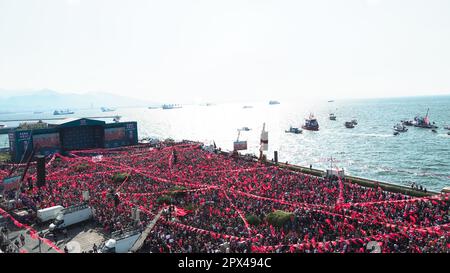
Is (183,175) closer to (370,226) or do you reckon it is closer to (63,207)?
(63,207)

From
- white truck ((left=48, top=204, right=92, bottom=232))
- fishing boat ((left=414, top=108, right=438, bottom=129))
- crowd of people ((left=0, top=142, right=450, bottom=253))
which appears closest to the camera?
crowd of people ((left=0, top=142, right=450, bottom=253))

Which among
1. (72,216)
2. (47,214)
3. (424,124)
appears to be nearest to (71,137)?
(47,214)

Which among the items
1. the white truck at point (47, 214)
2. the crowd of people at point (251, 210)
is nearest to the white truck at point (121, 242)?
the crowd of people at point (251, 210)

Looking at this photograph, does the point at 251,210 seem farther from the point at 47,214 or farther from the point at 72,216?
the point at 47,214

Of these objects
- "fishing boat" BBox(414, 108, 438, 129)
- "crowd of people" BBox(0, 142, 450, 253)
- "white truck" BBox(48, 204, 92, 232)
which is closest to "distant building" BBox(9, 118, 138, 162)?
"crowd of people" BBox(0, 142, 450, 253)

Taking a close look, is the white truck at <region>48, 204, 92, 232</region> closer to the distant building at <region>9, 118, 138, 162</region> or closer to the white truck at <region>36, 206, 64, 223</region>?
the white truck at <region>36, 206, 64, 223</region>

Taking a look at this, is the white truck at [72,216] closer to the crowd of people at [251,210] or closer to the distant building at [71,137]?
the crowd of people at [251,210]
